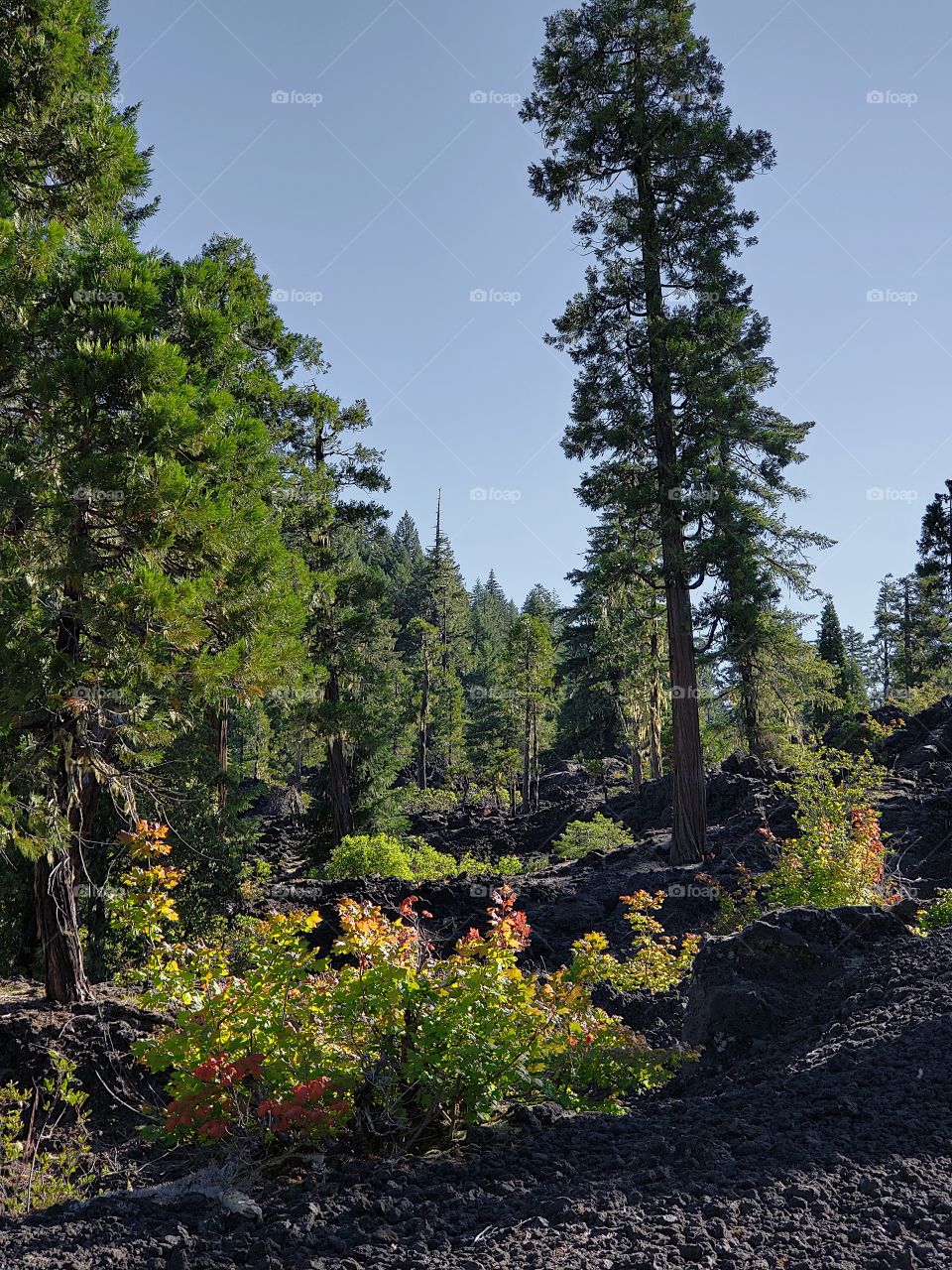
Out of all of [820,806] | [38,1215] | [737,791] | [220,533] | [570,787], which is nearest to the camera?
[38,1215]

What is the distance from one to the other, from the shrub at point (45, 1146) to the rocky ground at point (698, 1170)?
22 centimetres

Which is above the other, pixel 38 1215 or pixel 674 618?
pixel 674 618

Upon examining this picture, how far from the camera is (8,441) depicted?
586cm

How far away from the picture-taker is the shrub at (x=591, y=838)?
18328mm

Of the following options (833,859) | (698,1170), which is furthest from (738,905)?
(698,1170)

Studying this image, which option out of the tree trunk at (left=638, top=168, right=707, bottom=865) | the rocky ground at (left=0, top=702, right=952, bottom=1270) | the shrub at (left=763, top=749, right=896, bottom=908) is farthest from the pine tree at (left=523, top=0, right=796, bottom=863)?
the rocky ground at (left=0, top=702, right=952, bottom=1270)

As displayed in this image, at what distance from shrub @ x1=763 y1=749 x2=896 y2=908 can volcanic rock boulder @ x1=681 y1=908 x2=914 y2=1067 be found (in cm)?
77

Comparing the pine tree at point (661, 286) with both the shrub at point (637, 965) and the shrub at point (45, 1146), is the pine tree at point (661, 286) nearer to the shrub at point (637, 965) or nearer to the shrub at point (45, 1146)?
the shrub at point (637, 965)

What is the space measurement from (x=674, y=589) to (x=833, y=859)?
649 cm

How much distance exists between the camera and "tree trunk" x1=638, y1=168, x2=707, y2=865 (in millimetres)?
12297

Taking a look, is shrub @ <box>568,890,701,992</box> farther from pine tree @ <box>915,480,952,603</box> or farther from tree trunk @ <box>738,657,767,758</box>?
pine tree @ <box>915,480,952,603</box>

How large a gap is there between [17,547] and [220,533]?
1.40 meters

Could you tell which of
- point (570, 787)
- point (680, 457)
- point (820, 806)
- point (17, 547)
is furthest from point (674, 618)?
point (570, 787)

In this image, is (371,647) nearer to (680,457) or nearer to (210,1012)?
(680,457)
